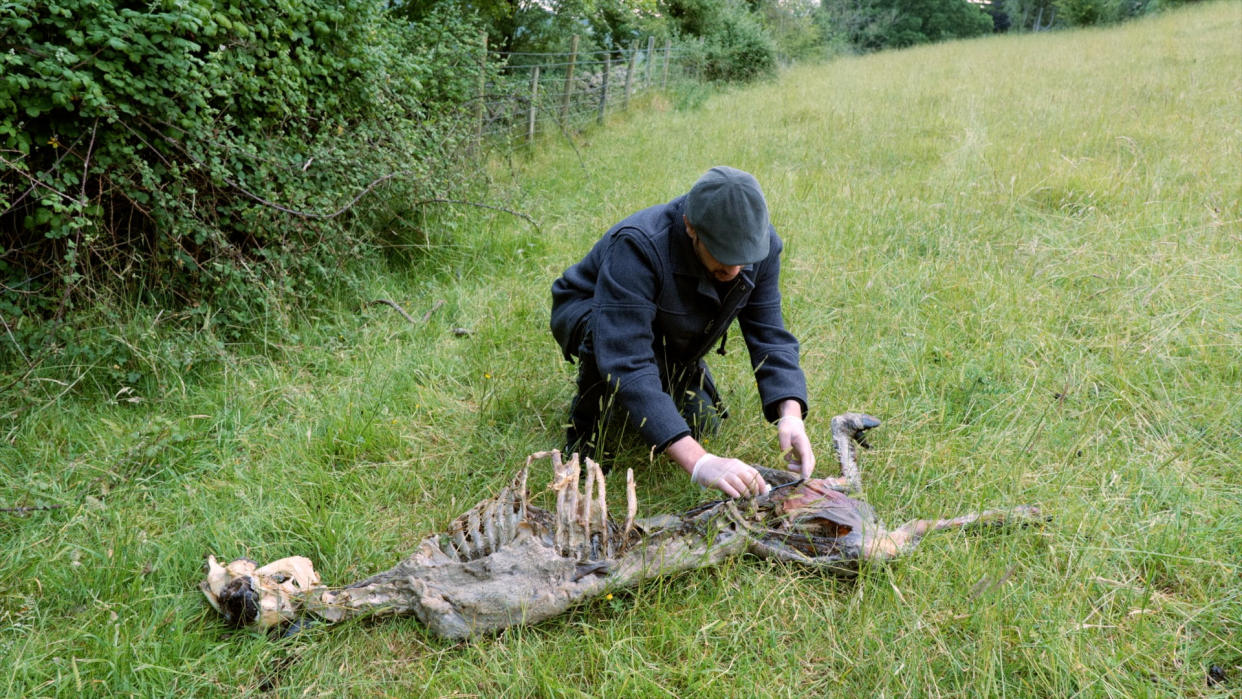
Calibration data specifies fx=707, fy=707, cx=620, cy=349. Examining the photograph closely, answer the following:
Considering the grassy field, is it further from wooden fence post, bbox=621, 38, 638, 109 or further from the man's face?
wooden fence post, bbox=621, 38, 638, 109

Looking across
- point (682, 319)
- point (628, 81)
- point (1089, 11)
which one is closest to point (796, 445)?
point (682, 319)

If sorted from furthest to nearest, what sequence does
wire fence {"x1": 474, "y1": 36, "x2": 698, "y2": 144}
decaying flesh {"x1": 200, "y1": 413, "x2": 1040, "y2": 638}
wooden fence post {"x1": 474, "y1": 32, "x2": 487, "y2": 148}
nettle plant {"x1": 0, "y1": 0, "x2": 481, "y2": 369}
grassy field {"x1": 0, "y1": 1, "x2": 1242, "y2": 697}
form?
1. wire fence {"x1": 474, "y1": 36, "x2": 698, "y2": 144}
2. wooden fence post {"x1": 474, "y1": 32, "x2": 487, "y2": 148}
3. nettle plant {"x1": 0, "y1": 0, "x2": 481, "y2": 369}
4. decaying flesh {"x1": 200, "y1": 413, "x2": 1040, "y2": 638}
5. grassy field {"x1": 0, "y1": 1, "x2": 1242, "y2": 697}

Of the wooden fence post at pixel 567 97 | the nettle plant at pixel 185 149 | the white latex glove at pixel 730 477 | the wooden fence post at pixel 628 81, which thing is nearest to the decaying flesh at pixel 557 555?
the white latex glove at pixel 730 477

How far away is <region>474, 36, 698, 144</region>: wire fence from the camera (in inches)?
307

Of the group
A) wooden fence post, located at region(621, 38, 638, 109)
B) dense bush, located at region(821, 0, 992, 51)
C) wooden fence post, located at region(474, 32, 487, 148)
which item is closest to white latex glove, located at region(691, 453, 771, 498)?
wooden fence post, located at region(474, 32, 487, 148)

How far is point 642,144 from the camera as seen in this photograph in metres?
9.29

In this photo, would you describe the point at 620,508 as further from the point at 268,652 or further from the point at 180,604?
the point at 180,604

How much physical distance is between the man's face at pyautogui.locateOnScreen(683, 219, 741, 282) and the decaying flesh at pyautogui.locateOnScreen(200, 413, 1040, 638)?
2.56 feet

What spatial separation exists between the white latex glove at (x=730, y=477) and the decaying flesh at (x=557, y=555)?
2.8 inches

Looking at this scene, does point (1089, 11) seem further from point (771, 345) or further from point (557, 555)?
point (557, 555)

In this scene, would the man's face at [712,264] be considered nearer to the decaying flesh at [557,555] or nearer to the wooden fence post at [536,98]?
the decaying flesh at [557,555]

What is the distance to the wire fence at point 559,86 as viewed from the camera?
779cm

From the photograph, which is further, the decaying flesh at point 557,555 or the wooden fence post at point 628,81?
the wooden fence post at point 628,81

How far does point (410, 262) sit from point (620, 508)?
322 centimetres
